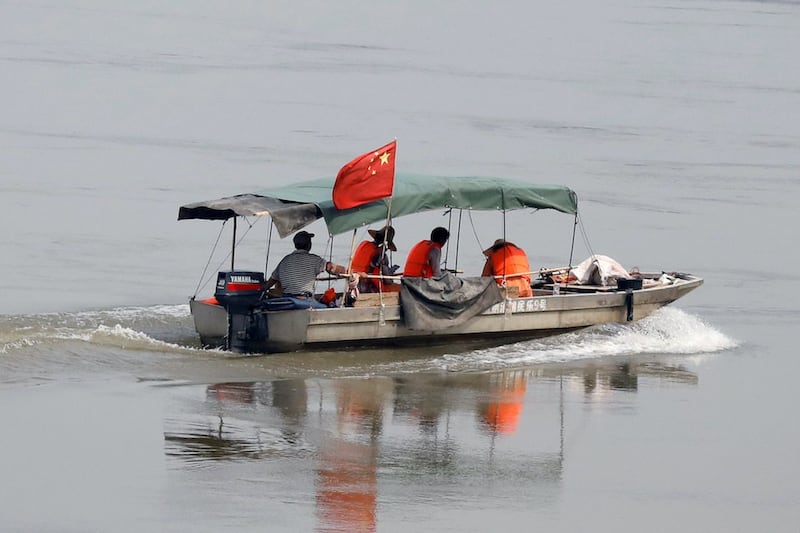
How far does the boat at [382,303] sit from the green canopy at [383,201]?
0.01m

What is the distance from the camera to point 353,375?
17000mm

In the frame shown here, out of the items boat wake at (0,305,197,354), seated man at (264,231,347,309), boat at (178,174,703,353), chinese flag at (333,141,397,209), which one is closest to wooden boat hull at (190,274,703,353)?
boat at (178,174,703,353)

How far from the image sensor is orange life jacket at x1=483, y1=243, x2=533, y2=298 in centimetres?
1928

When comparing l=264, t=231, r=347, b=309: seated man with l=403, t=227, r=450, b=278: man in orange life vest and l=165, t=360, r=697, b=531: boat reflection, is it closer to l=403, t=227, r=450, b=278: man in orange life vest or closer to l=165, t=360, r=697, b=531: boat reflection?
l=403, t=227, r=450, b=278: man in orange life vest

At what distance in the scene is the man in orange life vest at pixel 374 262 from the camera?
18484 millimetres

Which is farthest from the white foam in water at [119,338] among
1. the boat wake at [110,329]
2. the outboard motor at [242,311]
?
the outboard motor at [242,311]

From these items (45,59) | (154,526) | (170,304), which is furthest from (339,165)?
(154,526)

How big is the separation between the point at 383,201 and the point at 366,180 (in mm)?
423

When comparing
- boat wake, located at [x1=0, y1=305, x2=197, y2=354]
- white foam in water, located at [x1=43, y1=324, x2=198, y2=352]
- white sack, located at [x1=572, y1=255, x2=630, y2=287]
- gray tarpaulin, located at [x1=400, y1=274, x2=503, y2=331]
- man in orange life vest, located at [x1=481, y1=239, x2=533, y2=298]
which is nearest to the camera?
boat wake, located at [x1=0, y1=305, x2=197, y2=354]

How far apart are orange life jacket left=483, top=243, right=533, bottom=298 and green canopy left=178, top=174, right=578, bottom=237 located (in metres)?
0.55

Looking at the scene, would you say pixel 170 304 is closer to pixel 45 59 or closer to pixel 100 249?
pixel 100 249

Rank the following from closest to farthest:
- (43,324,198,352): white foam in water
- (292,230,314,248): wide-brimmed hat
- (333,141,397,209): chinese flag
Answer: (43,324,198,352): white foam in water < (333,141,397,209): chinese flag < (292,230,314,248): wide-brimmed hat

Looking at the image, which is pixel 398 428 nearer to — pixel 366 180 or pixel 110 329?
pixel 366 180

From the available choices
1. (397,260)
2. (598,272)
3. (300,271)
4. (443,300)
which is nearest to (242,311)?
(300,271)
